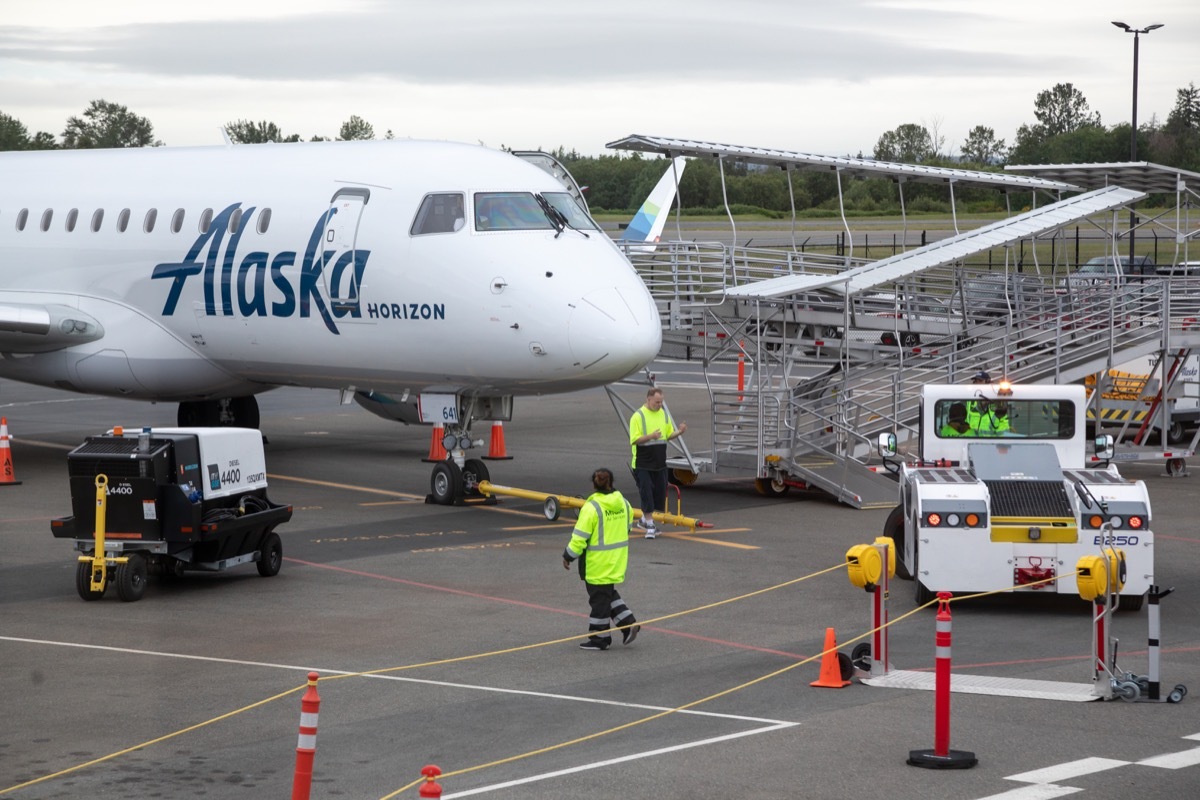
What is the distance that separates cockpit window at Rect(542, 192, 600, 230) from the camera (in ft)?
68.2

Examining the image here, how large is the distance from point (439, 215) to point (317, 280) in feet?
6.83

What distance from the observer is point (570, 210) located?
68.7 ft

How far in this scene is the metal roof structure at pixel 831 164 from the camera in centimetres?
2392

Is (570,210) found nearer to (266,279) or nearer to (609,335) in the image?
(609,335)

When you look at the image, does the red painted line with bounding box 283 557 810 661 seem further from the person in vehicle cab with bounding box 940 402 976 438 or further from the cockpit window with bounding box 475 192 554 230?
the cockpit window with bounding box 475 192 554 230

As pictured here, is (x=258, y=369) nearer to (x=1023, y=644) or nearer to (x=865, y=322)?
(x=865, y=322)

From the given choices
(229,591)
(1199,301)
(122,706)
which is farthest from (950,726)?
(1199,301)

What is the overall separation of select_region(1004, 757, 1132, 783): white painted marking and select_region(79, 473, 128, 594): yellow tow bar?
9201 millimetres

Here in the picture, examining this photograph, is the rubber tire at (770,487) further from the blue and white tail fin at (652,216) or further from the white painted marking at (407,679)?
the blue and white tail fin at (652,216)

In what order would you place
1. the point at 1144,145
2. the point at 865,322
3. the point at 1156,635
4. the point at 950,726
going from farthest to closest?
the point at 1144,145 < the point at 865,322 < the point at 1156,635 < the point at 950,726

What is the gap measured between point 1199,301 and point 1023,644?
15.3 metres

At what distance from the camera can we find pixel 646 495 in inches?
763

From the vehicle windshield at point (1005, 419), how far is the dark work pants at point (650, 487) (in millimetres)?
3843

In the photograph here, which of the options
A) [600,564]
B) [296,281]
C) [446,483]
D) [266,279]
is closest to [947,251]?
[446,483]
